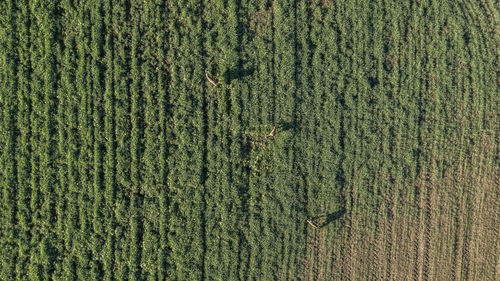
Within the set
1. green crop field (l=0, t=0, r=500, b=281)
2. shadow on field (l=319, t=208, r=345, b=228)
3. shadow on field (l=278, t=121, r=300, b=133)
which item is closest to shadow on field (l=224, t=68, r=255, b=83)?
green crop field (l=0, t=0, r=500, b=281)

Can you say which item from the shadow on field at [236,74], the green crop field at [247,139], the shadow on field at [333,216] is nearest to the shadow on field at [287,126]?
the green crop field at [247,139]

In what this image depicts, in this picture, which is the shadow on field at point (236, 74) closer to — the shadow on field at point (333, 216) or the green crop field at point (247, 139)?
the green crop field at point (247, 139)

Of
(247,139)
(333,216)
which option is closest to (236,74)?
(247,139)

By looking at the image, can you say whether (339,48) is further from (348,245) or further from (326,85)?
(348,245)

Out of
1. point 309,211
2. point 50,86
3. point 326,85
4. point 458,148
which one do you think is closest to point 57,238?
point 50,86

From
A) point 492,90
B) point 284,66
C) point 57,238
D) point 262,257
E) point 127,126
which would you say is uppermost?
point 284,66

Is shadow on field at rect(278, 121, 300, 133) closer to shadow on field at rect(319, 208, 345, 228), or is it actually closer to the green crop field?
the green crop field

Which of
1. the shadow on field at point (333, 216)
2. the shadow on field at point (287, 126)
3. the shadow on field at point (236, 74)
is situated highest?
the shadow on field at point (236, 74)
